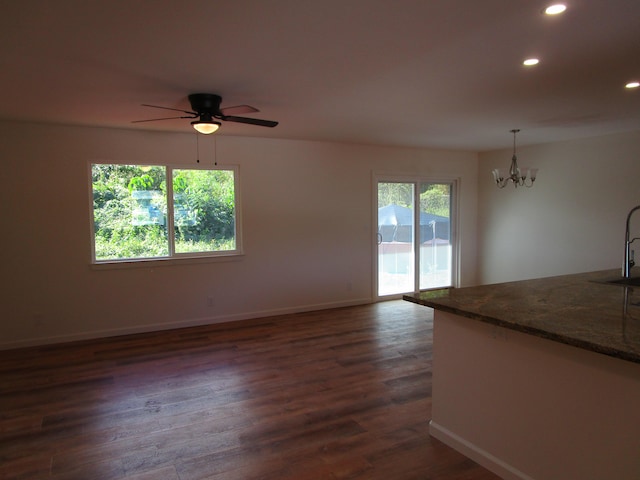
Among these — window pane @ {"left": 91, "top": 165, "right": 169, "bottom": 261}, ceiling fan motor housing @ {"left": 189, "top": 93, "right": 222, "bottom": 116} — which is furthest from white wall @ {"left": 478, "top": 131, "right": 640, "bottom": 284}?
window pane @ {"left": 91, "top": 165, "right": 169, "bottom": 261}

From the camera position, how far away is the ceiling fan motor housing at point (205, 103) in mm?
3414

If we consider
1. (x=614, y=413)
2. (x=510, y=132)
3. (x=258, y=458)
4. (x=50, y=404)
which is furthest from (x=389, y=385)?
(x=510, y=132)

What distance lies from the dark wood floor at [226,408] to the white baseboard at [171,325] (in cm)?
18

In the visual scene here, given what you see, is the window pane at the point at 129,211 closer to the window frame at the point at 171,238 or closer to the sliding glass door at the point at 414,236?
the window frame at the point at 171,238

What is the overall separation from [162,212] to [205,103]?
7.13 feet

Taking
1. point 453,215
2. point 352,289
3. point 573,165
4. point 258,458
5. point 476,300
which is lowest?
point 258,458

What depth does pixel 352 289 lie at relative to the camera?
6.43 metres

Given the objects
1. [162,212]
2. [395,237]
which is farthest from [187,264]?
[395,237]

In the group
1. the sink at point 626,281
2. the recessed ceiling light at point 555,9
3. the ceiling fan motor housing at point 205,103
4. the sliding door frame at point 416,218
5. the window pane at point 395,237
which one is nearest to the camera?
the recessed ceiling light at point 555,9

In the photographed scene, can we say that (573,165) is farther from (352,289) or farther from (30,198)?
(30,198)

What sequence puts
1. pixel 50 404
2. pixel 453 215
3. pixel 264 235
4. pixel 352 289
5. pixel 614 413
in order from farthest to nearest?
pixel 453 215
pixel 352 289
pixel 264 235
pixel 50 404
pixel 614 413

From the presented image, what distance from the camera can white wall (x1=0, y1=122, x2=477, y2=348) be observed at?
4.61 metres

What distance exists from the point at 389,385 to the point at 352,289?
294 centimetres

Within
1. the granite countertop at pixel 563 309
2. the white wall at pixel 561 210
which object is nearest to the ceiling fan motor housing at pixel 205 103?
the granite countertop at pixel 563 309
